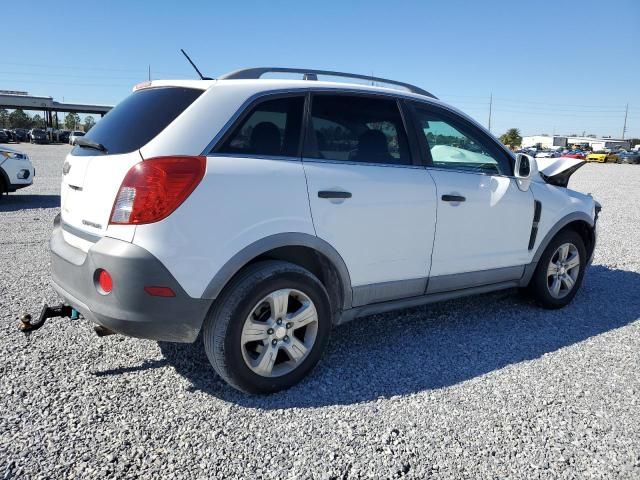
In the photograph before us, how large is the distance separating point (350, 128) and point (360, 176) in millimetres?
366

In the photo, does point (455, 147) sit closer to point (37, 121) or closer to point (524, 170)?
point (524, 170)

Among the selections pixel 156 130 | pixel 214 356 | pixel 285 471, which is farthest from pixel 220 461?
pixel 156 130

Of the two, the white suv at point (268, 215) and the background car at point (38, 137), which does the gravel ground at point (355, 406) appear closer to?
the white suv at point (268, 215)

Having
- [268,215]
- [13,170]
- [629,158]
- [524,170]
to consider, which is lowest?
[13,170]

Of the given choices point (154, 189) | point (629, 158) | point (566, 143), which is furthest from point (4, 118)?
point (566, 143)

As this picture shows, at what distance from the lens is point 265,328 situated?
114 inches

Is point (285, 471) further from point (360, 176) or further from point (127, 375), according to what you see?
point (360, 176)

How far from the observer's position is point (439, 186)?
3582mm

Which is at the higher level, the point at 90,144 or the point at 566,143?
the point at 566,143

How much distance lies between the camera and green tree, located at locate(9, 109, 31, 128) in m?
86.6

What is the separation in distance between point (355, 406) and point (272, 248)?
40.5 inches

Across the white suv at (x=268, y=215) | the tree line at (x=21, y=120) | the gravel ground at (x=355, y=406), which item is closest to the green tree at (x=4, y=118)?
the tree line at (x=21, y=120)

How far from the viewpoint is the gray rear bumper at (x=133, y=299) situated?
2527 millimetres

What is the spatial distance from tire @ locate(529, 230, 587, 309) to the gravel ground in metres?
0.25
